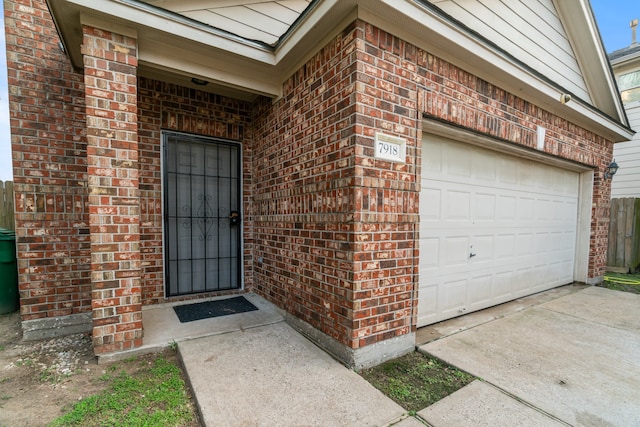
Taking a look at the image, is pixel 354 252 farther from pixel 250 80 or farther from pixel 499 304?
pixel 499 304

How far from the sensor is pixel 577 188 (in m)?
5.28

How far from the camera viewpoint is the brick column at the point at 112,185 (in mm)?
2289

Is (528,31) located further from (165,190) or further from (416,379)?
(165,190)

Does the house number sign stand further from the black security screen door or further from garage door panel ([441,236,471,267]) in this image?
the black security screen door

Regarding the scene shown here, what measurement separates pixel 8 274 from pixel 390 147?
15.6 feet

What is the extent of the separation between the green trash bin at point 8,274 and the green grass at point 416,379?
14.2 feet

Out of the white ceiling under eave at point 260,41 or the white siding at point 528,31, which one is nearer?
the white ceiling under eave at point 260,41

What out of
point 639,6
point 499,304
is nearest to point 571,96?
point 499,304

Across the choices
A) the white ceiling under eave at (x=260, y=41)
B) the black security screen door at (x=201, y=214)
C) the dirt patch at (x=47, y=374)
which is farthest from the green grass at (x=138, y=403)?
the white ceiling under eave at (x=260, y=41)

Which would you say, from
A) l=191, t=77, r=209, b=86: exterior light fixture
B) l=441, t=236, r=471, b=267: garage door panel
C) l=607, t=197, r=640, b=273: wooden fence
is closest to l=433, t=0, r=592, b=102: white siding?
l=441, t=236, r=471, b=267: garage door panel

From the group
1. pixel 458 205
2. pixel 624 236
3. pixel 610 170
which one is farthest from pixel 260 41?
pixel 624 236

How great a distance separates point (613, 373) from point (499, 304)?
1.71 m

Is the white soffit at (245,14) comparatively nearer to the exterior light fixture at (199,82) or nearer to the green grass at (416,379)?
the exterior light fixture at (199,82)

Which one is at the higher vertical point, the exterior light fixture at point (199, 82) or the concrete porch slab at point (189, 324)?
the exterior light fixture at point (199, 82)
